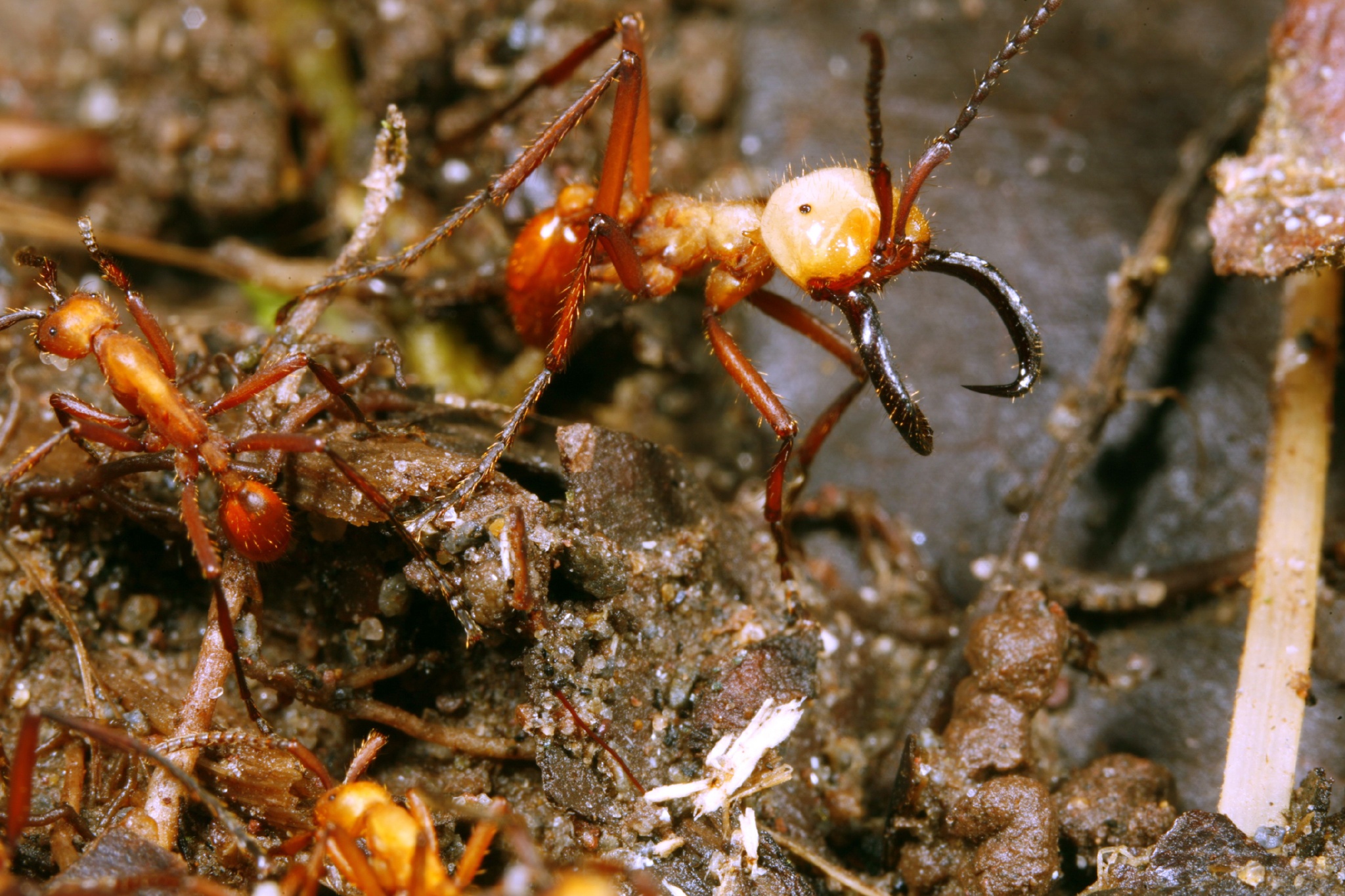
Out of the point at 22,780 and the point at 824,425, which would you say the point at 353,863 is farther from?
the point at 824,425

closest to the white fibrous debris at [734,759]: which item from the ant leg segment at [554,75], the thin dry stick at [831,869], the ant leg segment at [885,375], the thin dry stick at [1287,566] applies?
the thin dry stick at [831,869]

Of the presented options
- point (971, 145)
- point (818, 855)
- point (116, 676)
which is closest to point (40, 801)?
point (116, 676)

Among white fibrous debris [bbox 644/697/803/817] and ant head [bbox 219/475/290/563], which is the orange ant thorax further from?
white fibrous debris [bbox 644/697/803/817]

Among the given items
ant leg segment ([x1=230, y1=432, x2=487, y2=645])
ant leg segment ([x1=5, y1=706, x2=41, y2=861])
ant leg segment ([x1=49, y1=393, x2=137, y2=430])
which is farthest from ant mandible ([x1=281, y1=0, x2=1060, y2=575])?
ant leg segment ([x1=5, y1=706, x2=41, y2=861])

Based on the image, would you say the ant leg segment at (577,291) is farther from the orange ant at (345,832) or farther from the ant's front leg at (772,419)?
the orange ant at (345,832)

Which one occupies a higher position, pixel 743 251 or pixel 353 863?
pixel 743 251

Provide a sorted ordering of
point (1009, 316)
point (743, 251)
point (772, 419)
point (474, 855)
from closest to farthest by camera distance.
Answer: point (474, 855) < point (1009, 316) < point (772, 419) < point (743, 251)

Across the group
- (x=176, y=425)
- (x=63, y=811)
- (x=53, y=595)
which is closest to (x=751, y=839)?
(x=63, y=811)
